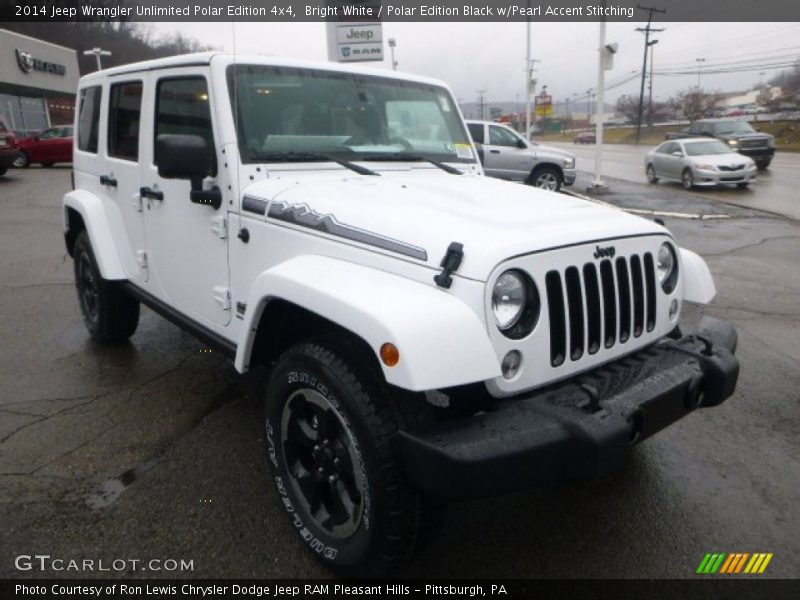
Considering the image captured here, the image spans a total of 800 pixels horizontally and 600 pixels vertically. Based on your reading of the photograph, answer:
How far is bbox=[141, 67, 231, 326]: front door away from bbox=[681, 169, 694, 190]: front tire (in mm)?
16563

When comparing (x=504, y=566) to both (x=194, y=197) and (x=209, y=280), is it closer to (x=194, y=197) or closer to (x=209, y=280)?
(x=209, y=280)

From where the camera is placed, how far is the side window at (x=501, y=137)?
1462 cm

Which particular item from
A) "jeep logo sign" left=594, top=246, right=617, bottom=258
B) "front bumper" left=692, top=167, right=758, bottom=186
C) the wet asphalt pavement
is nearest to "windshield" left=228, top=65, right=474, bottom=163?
"jeep logo sign" left=594, top=246, right=617, bottom=258

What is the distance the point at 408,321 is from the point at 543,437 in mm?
568

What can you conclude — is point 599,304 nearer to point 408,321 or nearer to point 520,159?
point 408,321

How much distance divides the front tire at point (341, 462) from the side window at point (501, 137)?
12931mm

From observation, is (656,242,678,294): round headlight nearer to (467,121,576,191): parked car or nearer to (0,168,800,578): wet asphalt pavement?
(0,168,800,578): wet asphalt pavement

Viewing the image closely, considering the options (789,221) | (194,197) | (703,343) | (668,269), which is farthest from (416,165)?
(789,221)

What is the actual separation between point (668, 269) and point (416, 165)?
1.48m

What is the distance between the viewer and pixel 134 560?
257cm

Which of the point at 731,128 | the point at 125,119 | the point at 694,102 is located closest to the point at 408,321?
the point at 125,119

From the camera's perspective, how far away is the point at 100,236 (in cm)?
426

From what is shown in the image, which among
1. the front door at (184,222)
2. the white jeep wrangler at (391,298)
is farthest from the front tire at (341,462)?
the front door at (184,222)

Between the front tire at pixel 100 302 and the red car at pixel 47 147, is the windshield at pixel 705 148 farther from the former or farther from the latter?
the red car at pixel 47 147
